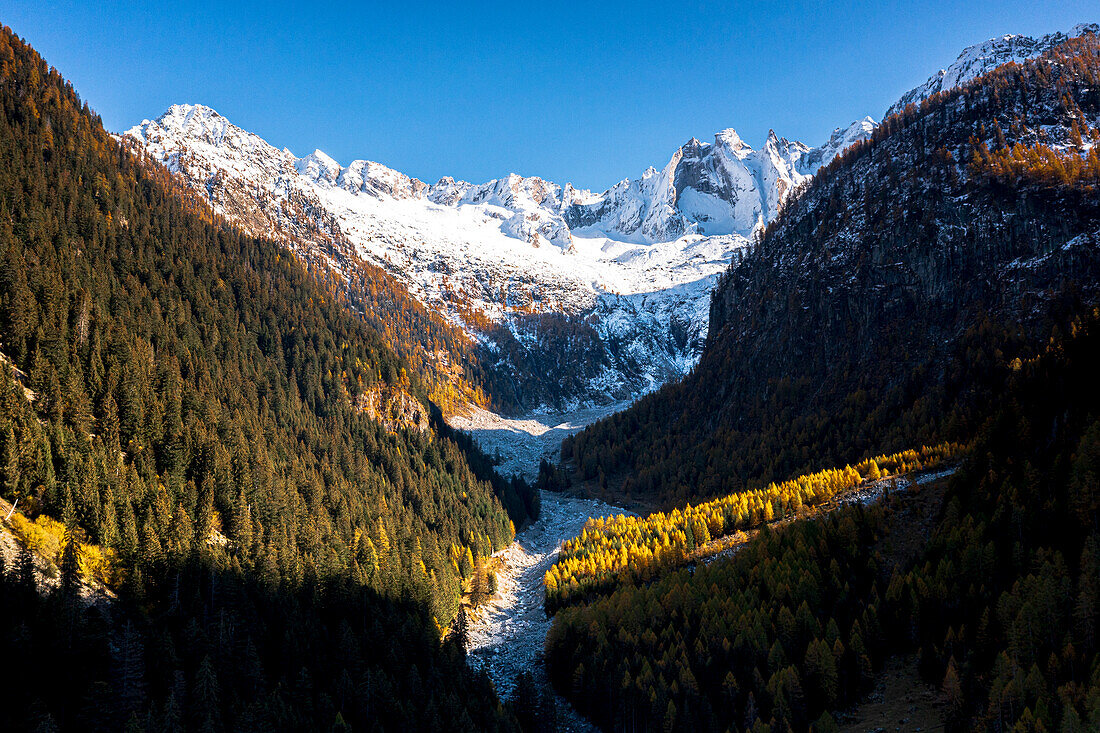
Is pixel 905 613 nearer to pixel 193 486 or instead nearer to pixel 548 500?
pixel 193 486

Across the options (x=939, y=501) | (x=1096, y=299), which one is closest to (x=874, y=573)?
(x=939, y=501)

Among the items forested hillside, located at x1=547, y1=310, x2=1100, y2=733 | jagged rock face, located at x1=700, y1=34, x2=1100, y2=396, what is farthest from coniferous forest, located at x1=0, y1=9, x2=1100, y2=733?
jagged rock face, located at x1=700, y1=34, x2=1100, y2=396

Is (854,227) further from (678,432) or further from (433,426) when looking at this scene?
(433,426)

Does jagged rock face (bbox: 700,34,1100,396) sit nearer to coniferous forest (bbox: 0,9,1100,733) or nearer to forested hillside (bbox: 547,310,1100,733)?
coniferous forest (bbox: 0,9,1100,733)

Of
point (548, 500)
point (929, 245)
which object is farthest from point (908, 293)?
point (548, 500)

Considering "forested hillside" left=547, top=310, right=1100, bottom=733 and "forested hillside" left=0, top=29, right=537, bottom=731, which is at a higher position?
"forested hillside" left=0, top=29, right=537, bottom=731

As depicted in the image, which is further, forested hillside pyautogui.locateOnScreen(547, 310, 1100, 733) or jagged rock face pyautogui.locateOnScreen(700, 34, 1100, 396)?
jagged rock face pyautogui.locateOnScreen(700, 34, 1100, 396)
